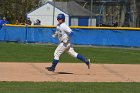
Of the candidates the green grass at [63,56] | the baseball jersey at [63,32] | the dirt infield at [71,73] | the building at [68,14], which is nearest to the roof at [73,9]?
the building at [68,14]

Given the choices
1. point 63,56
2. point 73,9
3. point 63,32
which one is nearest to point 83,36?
point 63,56

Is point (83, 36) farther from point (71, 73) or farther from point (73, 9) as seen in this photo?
point (71, 73)

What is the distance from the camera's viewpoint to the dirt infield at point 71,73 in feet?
44.4

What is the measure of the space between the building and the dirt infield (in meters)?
32.4

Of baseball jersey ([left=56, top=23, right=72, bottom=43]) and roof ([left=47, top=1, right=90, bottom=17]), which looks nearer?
baseball jersey ([left=56, top=23, right=72, bottom=43])

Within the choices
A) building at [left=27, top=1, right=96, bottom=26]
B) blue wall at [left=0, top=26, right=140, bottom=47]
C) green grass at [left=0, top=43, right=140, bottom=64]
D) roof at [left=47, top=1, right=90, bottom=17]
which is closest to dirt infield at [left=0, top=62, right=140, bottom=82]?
green grass at [left=0, top=43, right=140, bottom=64]

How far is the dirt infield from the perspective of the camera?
1355 centimetres

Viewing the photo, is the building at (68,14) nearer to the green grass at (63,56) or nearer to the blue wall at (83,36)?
the blue wall at (83,36)

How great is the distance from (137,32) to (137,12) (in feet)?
46.1
